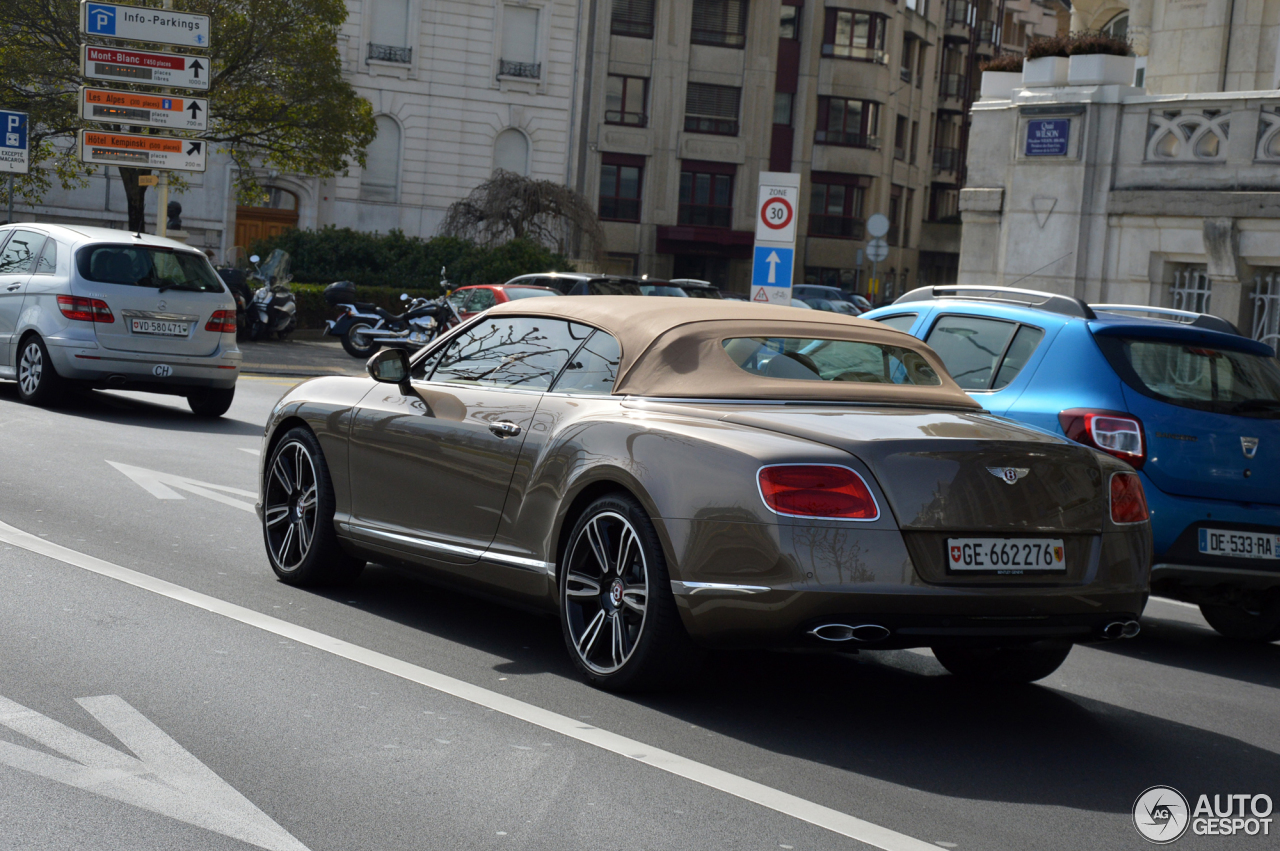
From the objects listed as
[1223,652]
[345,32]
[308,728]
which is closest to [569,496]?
[308,728]

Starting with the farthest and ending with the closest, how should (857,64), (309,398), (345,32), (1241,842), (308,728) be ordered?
1. (857,64)
2. (345,32)
3. (309,398)
4. (308,728)
5. (1241,842)

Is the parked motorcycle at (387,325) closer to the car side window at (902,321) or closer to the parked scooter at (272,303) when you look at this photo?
the parked scooter at (272,303)

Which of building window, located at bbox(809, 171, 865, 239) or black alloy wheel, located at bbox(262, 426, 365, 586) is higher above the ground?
building window, located at bbox(809, 171, 865, 239)

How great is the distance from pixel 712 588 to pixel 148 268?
10.6 metres

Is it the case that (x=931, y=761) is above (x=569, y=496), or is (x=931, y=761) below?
below

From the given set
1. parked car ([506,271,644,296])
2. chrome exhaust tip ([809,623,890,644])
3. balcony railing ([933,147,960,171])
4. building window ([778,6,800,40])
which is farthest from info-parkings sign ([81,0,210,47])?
balcony railing ([933,147,960,171])

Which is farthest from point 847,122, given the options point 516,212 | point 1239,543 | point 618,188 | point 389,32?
point 1239,543

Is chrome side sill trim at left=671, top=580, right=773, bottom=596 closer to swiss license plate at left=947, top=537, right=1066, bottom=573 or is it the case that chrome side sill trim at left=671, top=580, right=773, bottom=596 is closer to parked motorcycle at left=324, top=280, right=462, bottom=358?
swiss license plate at left=947, top=537, right=1066, bottom=573

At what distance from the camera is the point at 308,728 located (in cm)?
491

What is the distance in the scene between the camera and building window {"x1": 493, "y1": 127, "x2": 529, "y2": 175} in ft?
171

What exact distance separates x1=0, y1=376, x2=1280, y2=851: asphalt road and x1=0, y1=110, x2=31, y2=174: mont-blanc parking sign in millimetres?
19057

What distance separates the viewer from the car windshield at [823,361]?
5.89 meters

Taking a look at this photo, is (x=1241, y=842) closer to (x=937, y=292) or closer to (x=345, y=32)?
(x=937, y=292)

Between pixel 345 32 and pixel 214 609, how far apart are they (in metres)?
46.2
